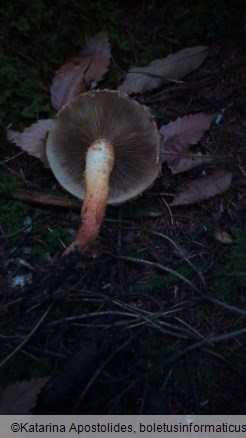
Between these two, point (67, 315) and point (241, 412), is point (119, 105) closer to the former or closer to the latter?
point (67, 315)

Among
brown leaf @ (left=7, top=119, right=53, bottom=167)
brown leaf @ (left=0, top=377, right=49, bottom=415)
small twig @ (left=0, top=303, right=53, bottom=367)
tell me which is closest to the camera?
brown leaf @ (left=0, top=377, right=49, bottom=415)

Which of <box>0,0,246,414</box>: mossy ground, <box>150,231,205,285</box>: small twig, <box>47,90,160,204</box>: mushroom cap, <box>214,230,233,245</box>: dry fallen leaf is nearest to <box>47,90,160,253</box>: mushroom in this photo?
<box>47,90,160,204</box>: mushroom cap

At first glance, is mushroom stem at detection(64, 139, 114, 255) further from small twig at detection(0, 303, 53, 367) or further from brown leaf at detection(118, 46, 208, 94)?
brown leaf at detection(118, 46, 208, 94)

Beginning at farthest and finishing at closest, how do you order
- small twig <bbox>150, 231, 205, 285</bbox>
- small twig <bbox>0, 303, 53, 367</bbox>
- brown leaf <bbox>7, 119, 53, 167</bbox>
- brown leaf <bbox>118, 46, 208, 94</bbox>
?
brown leaf <bbox>118, 46, 208, 94</bbox>
brown leaf <bbox>7, 119, 53, 167</bbox>
small twig <bbox>150, 231, 205, 285</bbox>
small twig <bbox>0, 303, 53, 367</bbox>

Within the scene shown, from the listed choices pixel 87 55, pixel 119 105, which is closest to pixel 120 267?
pixel 119 105

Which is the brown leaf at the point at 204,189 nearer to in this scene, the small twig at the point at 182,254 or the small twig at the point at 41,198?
the small twig at the point at 182,254

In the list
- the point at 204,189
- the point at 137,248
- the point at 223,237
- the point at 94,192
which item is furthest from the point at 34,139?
the point at 223,237
